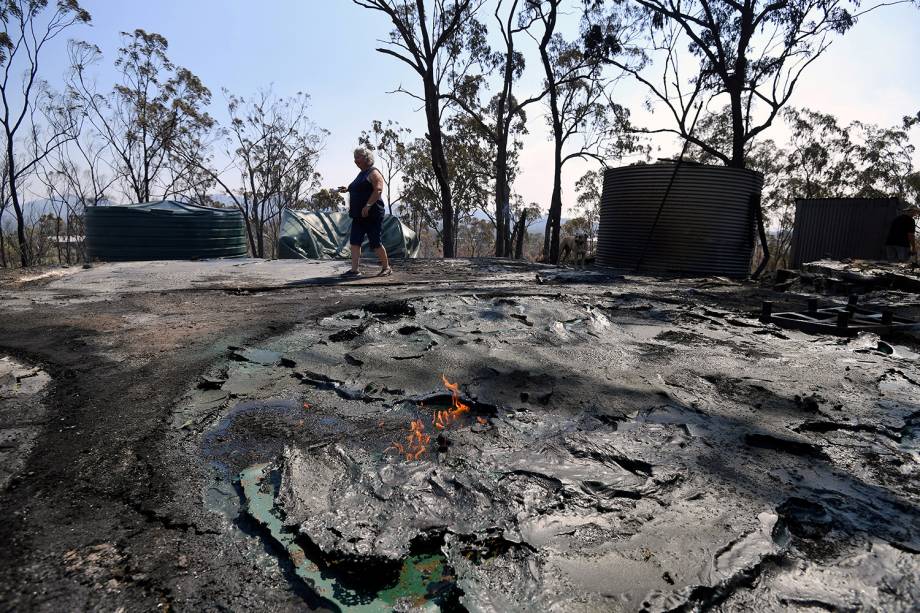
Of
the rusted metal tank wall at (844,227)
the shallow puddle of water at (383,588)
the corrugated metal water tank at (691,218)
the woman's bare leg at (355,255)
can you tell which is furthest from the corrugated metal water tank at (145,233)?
the rusted metal tank wall at (844,227)

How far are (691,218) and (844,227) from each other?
667 centimetres

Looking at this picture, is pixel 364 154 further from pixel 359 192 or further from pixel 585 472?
pixel 585 472

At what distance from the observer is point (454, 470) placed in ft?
5.73

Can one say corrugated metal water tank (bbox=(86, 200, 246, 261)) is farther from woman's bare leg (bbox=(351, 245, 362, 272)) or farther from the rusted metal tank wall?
the rusted metal tank wall

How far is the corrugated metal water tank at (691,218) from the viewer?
9.57 metres

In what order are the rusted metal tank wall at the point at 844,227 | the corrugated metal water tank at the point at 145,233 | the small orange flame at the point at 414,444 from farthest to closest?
the rusted metal tank wall at the point at 844,227 < the corrugated metal water tank at the point at 145,233 < the small orange flame at the point at 414,444

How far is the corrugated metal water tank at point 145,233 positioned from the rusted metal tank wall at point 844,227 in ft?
50.9

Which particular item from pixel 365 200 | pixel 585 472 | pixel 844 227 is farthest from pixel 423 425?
pixel 844 227

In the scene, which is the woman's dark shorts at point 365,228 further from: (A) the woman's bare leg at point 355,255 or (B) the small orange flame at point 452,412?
(B) the small orange flame at point 452,412

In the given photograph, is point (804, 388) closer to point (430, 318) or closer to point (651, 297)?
point (430, 318)

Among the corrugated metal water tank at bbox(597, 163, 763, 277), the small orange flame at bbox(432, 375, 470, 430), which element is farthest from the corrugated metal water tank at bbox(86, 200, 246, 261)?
the small orange flame at bbox(432, 375, 470, 430)

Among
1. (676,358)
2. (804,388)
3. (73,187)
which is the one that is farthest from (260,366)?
(73,187)

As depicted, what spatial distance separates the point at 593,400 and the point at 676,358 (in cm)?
108

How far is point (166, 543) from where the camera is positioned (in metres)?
1.34
